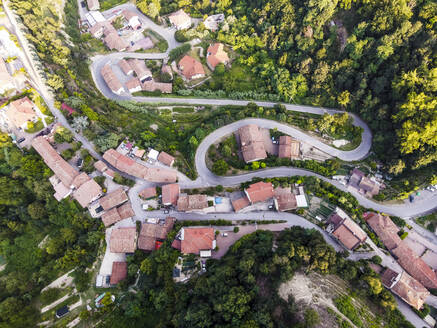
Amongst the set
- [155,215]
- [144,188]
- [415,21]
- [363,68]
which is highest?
[415,21]

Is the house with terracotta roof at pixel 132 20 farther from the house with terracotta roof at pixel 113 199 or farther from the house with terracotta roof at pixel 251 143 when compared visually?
the house with terracotta roof at pixel 113 199

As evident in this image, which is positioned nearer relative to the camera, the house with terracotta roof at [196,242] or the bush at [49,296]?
the bush at [49,296]

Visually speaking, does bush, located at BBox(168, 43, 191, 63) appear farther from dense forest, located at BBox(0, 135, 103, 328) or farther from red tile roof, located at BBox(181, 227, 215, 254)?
red tile roof, located at BBox(181, 227, 215, 254)

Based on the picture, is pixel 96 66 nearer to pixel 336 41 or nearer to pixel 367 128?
pixel 336 41

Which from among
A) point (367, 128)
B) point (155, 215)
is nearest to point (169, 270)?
point (155, 215)

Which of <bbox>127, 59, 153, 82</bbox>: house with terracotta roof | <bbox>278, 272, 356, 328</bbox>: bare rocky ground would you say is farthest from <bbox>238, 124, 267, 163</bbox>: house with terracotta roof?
<bbox>127, 59, 153, 82</bbox>: house with terracotta roof

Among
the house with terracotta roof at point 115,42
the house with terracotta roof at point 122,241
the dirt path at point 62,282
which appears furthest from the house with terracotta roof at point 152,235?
the house with terracotta roof at point 115,42

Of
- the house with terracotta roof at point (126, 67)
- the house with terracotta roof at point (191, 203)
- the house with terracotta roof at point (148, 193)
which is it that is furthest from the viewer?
the house with terracotta roof at point (126, 67)
